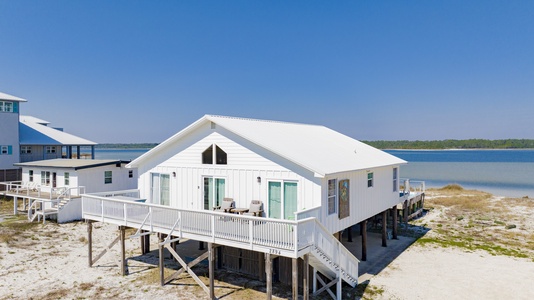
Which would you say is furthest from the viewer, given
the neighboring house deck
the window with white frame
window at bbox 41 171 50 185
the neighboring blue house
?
the neighboring blue house

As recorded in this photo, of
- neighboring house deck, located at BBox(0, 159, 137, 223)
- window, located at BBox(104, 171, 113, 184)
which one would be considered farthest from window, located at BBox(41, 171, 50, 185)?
window, located at BBox(104, 171, 113, 184)

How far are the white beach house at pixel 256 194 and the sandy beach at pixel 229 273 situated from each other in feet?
4.06

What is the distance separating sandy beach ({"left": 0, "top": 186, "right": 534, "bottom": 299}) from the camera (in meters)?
13.6

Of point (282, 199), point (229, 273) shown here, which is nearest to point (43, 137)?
point (229, 273)

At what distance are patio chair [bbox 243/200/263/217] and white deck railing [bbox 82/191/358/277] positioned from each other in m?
1.50

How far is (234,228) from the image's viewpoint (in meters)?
12.3

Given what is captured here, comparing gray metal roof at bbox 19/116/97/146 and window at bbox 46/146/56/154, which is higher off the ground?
gray metal roof at bbox 19/116/97/146

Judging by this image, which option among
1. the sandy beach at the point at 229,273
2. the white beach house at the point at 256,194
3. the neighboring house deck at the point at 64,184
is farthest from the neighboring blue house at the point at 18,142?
the white beach house at the point at 256,194

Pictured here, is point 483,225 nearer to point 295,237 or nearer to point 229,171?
point 229,171

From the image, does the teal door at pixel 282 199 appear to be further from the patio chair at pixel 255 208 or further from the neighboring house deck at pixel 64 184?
the neighboring house deck at pixel 64 184

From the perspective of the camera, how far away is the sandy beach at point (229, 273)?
13.6 meters

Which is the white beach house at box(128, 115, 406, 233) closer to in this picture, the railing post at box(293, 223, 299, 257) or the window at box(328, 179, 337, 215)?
the window at box(328, 179, 337, 215)

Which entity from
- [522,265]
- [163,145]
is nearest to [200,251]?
[163,145]

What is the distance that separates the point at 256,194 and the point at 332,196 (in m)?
2.94
